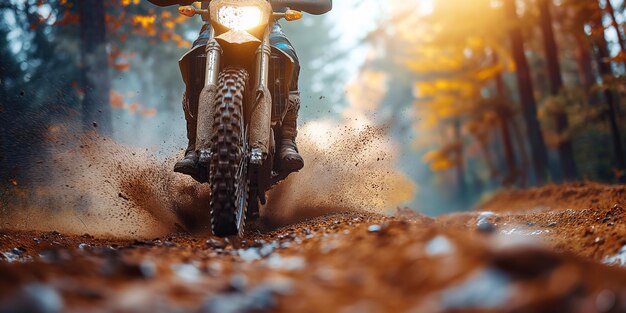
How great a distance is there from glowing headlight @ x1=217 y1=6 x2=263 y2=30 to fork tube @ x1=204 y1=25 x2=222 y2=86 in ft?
0.72

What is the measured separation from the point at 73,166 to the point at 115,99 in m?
11.2

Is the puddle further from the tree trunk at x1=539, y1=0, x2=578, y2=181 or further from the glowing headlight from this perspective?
the tree trunk at x1=539, y1=0, x2=578, y2=181

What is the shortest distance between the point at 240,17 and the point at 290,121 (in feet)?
4.47

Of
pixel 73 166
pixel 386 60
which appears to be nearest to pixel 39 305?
pixel 73 166

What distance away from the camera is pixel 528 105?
52.3ft

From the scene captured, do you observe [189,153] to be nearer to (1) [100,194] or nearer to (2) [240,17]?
(2) [240,17]

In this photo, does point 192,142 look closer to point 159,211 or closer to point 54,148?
point 159,211

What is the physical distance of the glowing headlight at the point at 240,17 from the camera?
187 inches

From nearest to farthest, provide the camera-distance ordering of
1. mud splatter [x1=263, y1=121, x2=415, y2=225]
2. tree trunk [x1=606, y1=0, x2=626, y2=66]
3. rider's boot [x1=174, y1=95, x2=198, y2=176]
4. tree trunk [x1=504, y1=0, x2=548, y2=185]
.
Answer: rider's boot [x1=174, y1=95, x2=198, y2=176]
mud splatter [x1=263, y1=121, x2=415, y2=225]
tree trunk [x1=606, y1=0, x2=626, y2=66]
tree trunk [x1=504, y1=0, x2=548, y2=185]

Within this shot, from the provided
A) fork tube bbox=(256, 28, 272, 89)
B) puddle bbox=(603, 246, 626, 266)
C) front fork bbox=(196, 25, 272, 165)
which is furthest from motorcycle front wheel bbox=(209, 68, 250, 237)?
puddle bbox=(603, 246, 626, 266)

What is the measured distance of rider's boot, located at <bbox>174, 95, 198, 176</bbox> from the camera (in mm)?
4500

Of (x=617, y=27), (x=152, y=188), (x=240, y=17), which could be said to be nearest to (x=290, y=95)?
(x=240, y=17)

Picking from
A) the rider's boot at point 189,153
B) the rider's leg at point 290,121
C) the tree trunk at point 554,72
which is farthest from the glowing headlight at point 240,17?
the tree trunk at point 554,72

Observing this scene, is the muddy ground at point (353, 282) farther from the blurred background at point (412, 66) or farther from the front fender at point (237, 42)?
the blurred background at point (412, 66)
